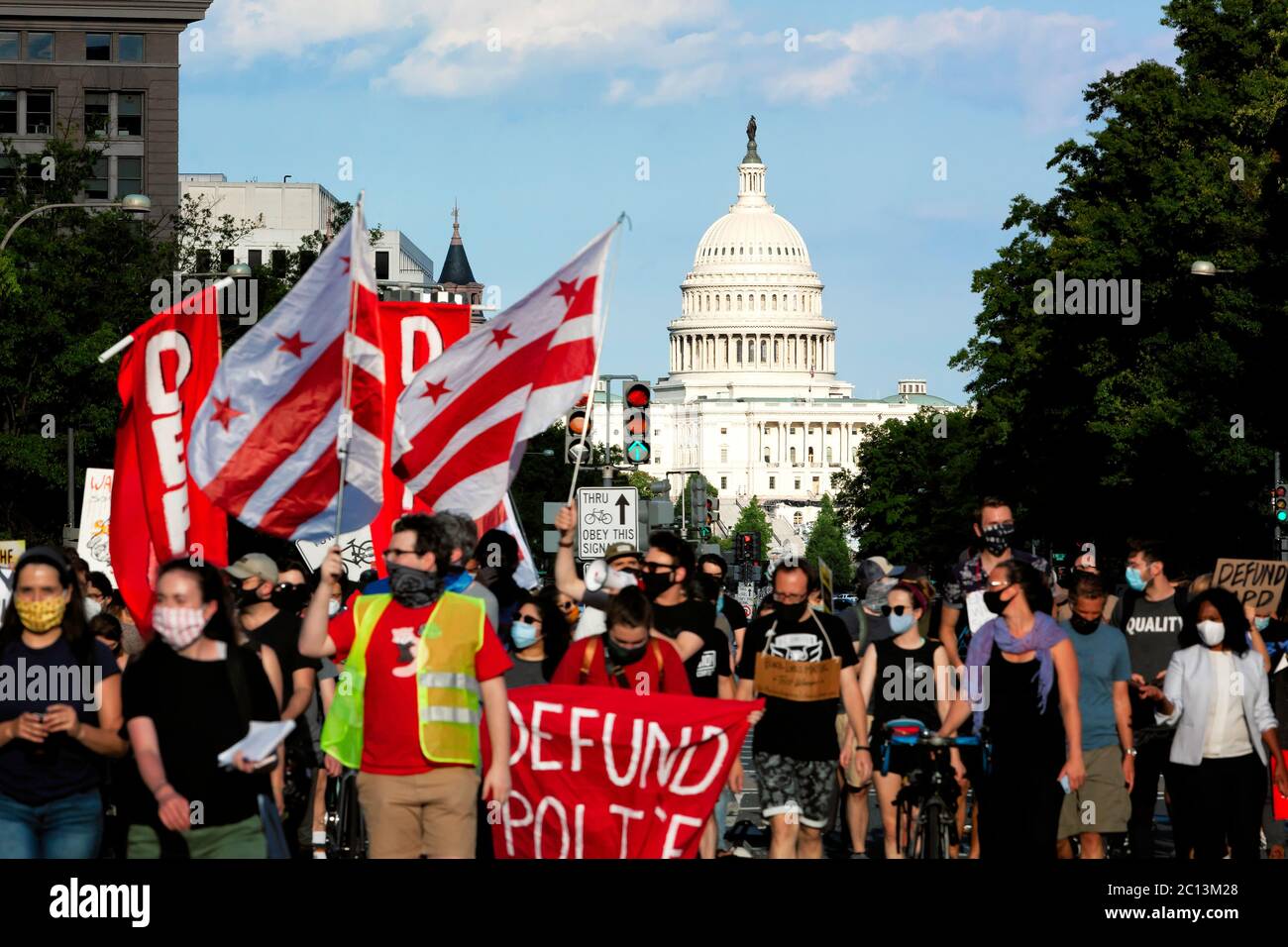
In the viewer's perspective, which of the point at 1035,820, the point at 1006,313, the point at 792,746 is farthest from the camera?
the point at 1006,313

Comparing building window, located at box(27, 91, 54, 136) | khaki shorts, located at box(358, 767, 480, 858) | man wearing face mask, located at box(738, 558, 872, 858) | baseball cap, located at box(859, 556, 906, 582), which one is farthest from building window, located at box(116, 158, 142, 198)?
khaki shorts, located at box(358, 767, 480, 858)

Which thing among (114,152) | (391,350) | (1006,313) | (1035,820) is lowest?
(1035,820)

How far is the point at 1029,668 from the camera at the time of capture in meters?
11.7

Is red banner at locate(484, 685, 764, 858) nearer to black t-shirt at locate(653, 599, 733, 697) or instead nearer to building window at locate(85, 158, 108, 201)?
black t-shirt at locate(653, 599, 733, 697)

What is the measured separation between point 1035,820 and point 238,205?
405ft

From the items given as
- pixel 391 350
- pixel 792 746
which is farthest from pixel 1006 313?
pixel 792 746

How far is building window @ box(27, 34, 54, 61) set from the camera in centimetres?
9131

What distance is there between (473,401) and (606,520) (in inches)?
551

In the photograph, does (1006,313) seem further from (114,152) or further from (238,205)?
(238,205)

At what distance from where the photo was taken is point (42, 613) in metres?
9.72

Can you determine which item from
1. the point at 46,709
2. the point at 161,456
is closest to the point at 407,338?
the point at 161,456

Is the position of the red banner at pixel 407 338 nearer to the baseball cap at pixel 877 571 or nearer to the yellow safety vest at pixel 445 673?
the baseball cap at pixel 877 571

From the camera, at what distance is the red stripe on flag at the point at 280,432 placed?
12.0 m

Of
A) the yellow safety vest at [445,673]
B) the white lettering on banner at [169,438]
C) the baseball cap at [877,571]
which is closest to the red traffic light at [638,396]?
the baseball cap at [877,571]
